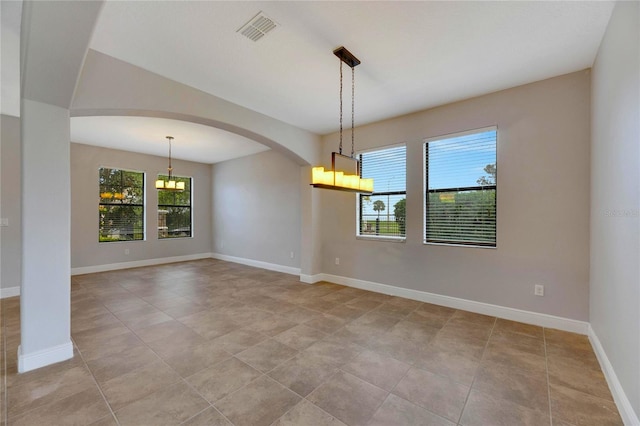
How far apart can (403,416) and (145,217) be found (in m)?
7.47

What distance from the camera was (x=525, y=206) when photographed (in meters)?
3.33

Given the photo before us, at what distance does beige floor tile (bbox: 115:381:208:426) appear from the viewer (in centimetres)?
176

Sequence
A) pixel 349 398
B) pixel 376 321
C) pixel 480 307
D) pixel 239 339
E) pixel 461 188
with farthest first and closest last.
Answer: pixel 461 188, pixel 480 307, pixel 376 321, pixel 239 339, pixel 349 398

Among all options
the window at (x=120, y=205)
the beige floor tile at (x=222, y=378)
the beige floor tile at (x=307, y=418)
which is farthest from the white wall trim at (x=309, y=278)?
the window at (x=120, y=205)

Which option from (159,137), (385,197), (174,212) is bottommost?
(174,212)

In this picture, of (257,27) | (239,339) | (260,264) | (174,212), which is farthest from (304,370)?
(174,212)

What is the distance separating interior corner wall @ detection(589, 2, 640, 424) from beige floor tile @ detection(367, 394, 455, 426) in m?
1.17

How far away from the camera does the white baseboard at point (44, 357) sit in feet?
7.54

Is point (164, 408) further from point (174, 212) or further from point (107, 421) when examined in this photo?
point (174, 212)

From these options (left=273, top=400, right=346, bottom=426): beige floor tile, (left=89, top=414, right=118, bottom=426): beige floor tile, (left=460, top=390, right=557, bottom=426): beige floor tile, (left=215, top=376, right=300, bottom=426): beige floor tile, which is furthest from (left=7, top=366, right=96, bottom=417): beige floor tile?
(left=460, top=390, right=557, bottom=426): beige floor tile

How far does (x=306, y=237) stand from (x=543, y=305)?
3.77 meters

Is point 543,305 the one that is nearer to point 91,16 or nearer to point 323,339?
point 323,339

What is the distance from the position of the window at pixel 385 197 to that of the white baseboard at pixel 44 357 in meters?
4.12

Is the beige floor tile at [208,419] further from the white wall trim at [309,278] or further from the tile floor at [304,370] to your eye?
the white wall trim at [309,278]
